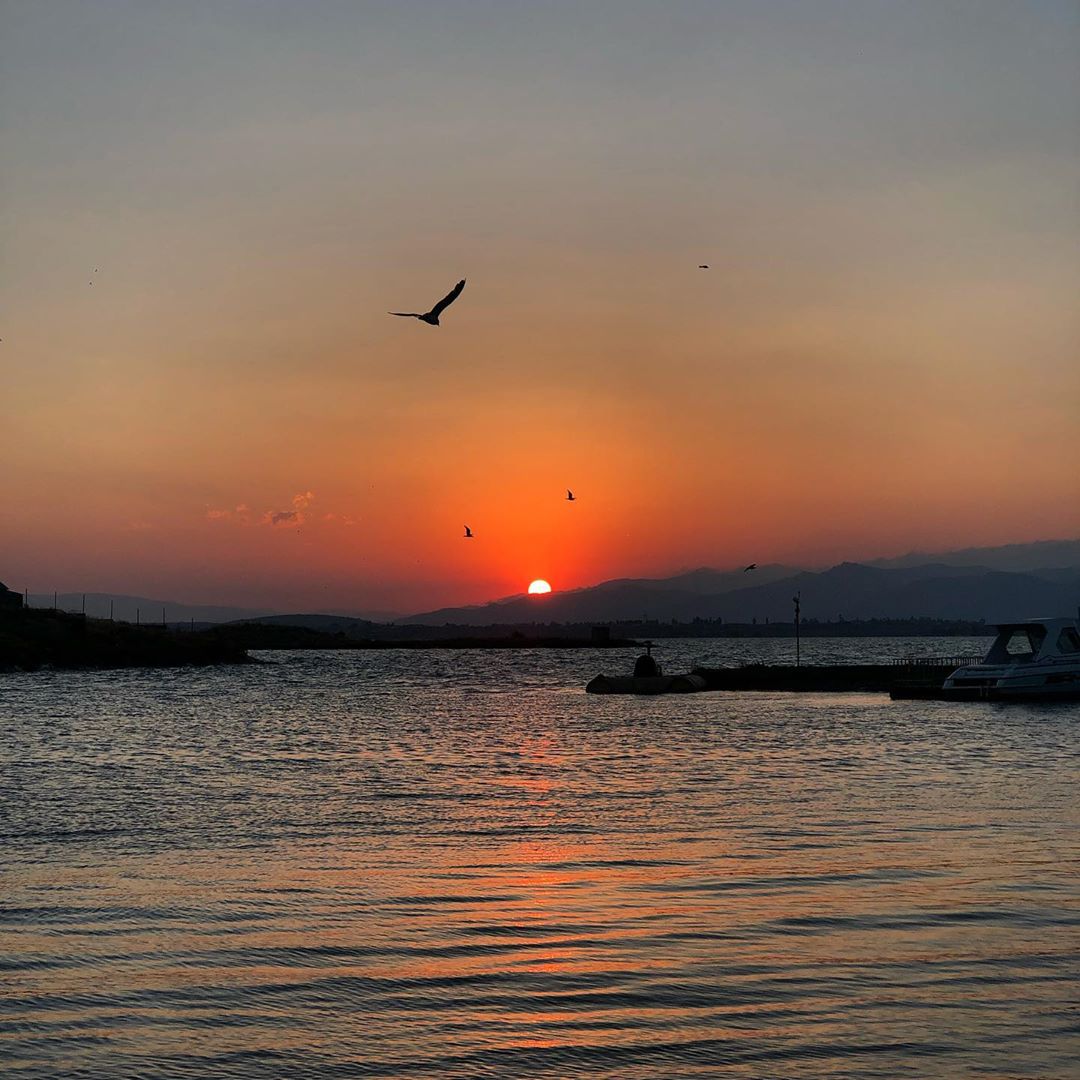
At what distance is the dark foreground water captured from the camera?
1231 centimetres

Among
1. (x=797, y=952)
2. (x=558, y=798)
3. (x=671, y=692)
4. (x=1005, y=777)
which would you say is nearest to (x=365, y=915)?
(x=797, y=952)

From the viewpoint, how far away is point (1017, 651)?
74750 millimetres

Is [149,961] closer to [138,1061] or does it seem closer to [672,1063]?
[138,1061]

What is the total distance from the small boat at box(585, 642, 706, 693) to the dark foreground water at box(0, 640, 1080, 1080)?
5275 centimetres

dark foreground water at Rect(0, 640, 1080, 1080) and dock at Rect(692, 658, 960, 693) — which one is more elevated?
dark foreground water at Rect(0, 640, 1080, 1080)

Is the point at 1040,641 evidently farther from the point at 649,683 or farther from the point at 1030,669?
the point at 649,683

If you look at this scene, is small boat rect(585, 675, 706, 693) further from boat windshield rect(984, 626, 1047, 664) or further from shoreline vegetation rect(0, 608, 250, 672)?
shoreline vegetation rect(0, 608, 250, 672)

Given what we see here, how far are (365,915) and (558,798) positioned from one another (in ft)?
53.1

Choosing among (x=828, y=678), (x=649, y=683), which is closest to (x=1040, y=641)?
(x=828, y=678)

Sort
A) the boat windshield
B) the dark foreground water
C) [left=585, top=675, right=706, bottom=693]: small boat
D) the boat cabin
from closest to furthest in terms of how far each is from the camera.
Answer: the dark foreground water, the boat cabin, the boat windshield, [left=585, top=675, right=706, bottom=693]: small boat

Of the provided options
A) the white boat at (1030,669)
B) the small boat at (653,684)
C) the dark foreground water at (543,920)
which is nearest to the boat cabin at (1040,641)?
the white boat at (1030,669)

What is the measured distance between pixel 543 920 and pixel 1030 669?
5784cm

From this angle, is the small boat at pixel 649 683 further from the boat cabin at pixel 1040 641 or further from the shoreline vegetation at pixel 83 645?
the shoreline vegetation at pixel 83 645

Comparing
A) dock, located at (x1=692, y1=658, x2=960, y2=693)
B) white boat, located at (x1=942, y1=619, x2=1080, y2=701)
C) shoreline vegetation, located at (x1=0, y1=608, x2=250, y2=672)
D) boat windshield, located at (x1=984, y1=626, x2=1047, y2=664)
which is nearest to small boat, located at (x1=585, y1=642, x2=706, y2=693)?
dock, located at (x1=692, y1=658, x2=960, y2=693)
